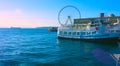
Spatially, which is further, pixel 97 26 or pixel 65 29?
pixel 65 29

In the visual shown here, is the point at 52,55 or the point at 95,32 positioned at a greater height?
the point at 95,32

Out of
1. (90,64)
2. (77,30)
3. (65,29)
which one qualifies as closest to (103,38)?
(77,30)

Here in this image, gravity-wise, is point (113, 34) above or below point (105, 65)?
above

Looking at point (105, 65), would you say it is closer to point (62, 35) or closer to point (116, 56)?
point (116, 56)

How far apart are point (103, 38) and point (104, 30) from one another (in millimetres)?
2967

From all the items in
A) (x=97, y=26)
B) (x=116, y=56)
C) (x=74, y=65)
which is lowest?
(x=74, y=65)

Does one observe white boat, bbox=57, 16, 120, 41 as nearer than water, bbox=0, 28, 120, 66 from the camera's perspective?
No

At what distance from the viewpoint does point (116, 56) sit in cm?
1587

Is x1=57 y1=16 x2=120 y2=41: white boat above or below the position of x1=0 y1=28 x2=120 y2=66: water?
above

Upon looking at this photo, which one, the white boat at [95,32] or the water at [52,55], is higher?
the white boat at [95,32]

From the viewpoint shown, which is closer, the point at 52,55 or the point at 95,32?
the point at 52,55

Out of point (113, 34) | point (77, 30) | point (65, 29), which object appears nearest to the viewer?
point (113, 34)

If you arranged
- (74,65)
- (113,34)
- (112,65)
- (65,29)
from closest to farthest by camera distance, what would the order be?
(112,65) < (74,65) < (113,34) < (65,29)

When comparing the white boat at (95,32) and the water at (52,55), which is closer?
the water at (52,55)
